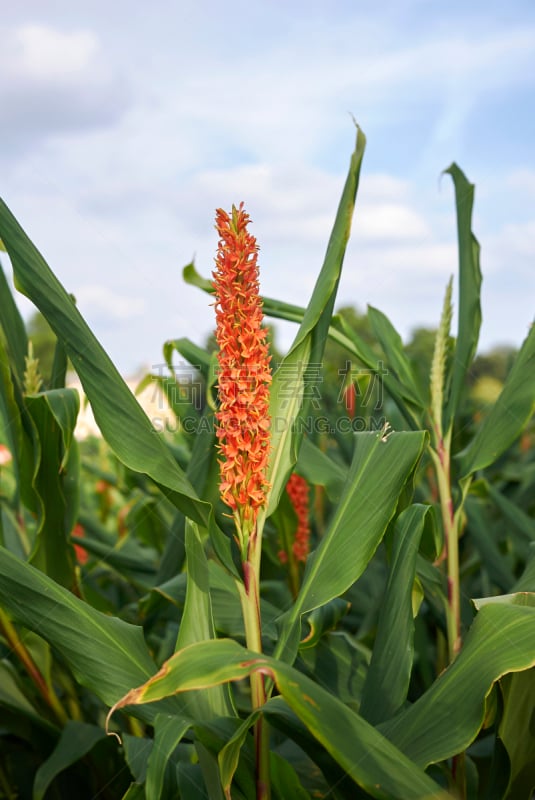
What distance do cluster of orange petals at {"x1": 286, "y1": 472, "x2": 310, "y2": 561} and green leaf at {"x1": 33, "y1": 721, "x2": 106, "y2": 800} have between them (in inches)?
→ 25.4

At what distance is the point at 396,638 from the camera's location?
1.11 metres

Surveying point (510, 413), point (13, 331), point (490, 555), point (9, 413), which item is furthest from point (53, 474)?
point (490, 555)

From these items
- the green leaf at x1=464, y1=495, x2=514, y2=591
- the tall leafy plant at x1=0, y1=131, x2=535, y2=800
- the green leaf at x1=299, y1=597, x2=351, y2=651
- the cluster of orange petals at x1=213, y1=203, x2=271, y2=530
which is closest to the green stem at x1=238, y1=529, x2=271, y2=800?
the tall leafy plant at x1=0, y1=131, x2=535, y2=800

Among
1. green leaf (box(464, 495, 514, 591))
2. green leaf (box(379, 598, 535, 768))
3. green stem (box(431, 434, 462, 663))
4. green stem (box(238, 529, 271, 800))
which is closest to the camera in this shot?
green leaf (box(379, 598, 535, 768))

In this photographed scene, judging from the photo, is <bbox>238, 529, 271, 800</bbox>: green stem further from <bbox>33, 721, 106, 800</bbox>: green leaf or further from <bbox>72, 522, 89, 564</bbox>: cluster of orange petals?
<bbox>72, 522, 89, 564</bbox>: cluster of orange petals

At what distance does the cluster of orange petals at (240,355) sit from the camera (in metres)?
0.98

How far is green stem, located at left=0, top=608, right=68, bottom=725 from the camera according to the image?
4.87 feet

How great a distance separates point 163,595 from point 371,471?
22.6 inches

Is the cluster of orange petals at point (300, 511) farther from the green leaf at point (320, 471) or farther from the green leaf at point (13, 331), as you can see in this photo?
the green leaf at point (13, 331)

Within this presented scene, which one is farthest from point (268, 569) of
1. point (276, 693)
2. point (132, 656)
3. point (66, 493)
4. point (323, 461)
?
point (132, 656)

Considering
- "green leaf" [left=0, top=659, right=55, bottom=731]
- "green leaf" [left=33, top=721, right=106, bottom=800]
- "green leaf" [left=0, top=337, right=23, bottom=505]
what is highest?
"green leaf" [left=0, top=337, right=23, bottom=505]

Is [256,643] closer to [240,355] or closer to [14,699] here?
[240,355]

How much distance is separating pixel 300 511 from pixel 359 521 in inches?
29.4

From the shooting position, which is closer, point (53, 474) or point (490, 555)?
point (53, 474)
